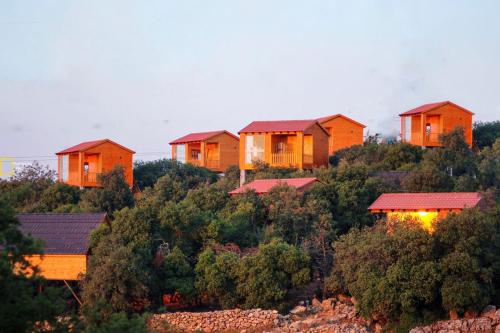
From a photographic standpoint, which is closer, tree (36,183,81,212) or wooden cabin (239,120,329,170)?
tree (36,183,81,212)

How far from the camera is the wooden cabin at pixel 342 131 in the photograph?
53.8 meters

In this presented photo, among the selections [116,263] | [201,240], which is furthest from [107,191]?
[116,263]

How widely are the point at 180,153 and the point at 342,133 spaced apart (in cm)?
1028

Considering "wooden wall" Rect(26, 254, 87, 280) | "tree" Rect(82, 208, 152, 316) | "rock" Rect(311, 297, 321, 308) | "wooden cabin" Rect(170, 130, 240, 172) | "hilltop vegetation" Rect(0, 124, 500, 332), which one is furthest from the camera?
"wooden cabin" Rect(170, 130, 240, 172)

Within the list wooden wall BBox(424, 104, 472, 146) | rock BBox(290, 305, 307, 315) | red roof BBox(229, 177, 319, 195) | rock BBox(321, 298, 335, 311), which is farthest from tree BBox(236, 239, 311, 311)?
wooden wall BBox(424, 104, 472, 146)

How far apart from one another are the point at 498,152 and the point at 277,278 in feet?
58.7

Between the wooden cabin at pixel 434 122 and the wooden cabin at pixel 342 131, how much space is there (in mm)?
3232

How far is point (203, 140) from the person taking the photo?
2101 inches

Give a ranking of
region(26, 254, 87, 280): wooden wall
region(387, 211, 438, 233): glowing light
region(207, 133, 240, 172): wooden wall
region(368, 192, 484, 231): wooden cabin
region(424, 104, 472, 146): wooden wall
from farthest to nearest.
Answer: region(207, 133, 240, 172): wooden wall
region(424, 104, 472, 146): wooden wall
region(368, 192, 484, 231): wooden cabin
region(387, 211, 438, 233): glowing light
region(26, 254, 87, 280): wooden wall

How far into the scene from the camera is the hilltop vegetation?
29203 millimetres

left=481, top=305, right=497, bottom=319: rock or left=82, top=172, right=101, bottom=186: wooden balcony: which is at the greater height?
left=82, top=172, right=101, bottom=186: wooden balcony

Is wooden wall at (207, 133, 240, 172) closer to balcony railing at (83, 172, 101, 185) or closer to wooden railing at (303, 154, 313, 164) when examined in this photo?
balcony railing at (83, 172, 101, 185)

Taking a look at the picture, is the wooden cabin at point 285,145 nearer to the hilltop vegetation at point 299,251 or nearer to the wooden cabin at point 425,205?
the hilltop vegetation at point 299,251

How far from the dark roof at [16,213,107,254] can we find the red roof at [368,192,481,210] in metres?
10.6
